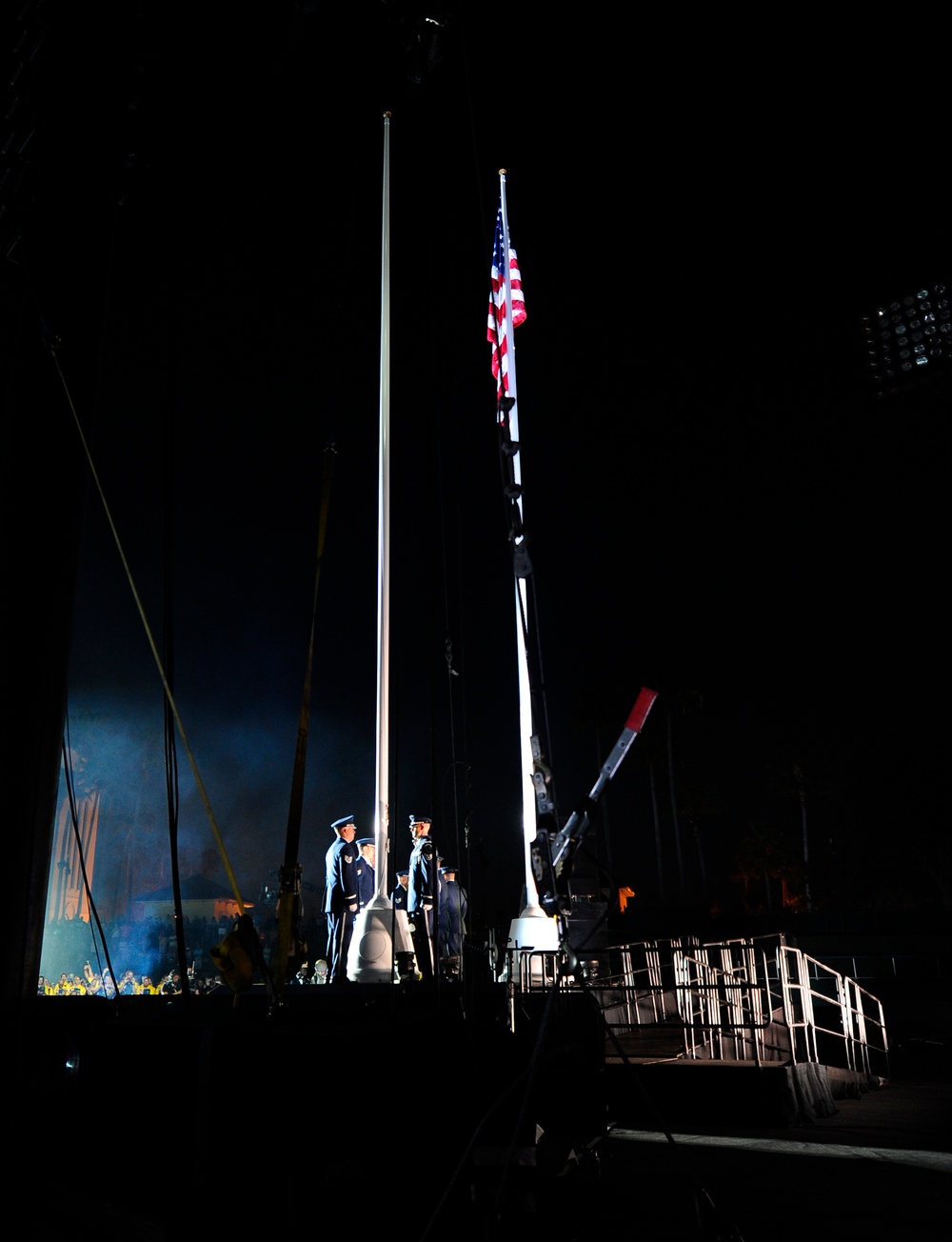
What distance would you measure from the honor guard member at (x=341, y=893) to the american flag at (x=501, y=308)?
294 inches

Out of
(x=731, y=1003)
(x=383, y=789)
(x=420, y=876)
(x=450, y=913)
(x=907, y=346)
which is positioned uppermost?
(x=907, y=346)

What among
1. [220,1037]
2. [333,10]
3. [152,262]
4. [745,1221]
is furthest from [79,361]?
[745,1221]

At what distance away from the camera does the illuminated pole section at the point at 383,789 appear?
8.39m

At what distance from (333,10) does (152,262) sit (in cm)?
308

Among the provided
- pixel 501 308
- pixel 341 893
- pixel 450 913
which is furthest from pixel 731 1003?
pixel 501 308

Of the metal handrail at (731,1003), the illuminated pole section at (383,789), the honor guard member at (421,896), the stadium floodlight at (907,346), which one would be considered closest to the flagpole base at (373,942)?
the illuminated pole section at (383,789)

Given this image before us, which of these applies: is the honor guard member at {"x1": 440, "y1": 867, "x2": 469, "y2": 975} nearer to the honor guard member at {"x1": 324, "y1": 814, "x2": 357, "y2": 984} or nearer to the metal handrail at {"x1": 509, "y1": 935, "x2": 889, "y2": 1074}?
the metal handrail at {"x1": 509, "y1": 935, "x2": 889, "y2": 1074}

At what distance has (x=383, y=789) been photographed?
33.9 feet

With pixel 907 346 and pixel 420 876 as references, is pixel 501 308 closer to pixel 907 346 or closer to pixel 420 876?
pixel 420 876

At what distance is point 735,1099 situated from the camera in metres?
7.93

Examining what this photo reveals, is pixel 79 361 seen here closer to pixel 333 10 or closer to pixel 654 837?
pixel 333 10

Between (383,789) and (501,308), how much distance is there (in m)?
8.86

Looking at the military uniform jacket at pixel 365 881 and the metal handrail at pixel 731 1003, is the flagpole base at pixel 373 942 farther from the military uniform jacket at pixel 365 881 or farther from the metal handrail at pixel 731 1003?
the military uniform jacket at pixel 365 881

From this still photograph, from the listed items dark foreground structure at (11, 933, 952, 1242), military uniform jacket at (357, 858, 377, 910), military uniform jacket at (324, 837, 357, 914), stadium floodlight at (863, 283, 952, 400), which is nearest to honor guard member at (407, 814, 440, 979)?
military uniform jacket at (357, 858, 377, 910)
